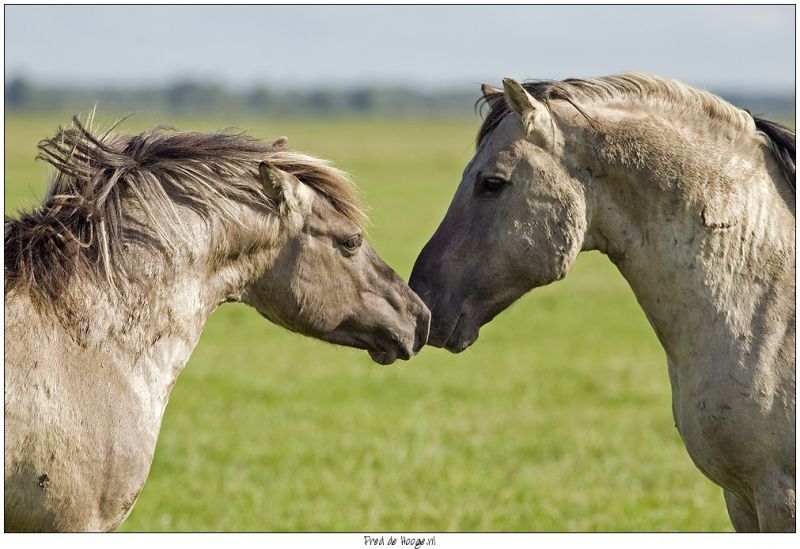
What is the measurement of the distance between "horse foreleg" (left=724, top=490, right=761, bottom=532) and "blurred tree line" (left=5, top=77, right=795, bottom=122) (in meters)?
50.3

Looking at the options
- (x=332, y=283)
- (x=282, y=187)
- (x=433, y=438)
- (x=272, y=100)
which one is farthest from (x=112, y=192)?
(x=272, y=100)

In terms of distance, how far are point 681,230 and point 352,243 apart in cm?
158

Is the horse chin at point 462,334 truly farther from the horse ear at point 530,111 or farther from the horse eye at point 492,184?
the horse ear at point 530,111

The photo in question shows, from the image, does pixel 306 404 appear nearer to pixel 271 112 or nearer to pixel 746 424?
pixel 746 424

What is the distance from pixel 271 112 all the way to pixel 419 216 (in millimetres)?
110028

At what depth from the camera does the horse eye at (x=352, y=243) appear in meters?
4.80

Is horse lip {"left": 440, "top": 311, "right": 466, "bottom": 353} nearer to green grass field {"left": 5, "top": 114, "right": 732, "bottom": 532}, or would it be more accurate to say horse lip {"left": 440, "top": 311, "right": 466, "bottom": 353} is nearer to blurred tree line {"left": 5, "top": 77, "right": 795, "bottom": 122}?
green grass field {"left": 5, "top": 114, "right": 732, "bottom": 532}

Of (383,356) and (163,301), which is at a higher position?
(163,301)

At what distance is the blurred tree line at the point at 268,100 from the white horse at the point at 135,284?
50245 millimetres

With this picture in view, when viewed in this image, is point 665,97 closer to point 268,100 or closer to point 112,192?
point 112,192

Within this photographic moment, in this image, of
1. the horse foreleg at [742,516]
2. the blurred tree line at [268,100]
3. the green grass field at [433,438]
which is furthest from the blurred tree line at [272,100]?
the horse foreleg at [742,516]

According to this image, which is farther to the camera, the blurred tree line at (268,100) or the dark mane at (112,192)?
the blurred tree line at (268,100)

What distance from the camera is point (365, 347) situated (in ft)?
16.6

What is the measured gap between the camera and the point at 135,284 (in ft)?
13.9
